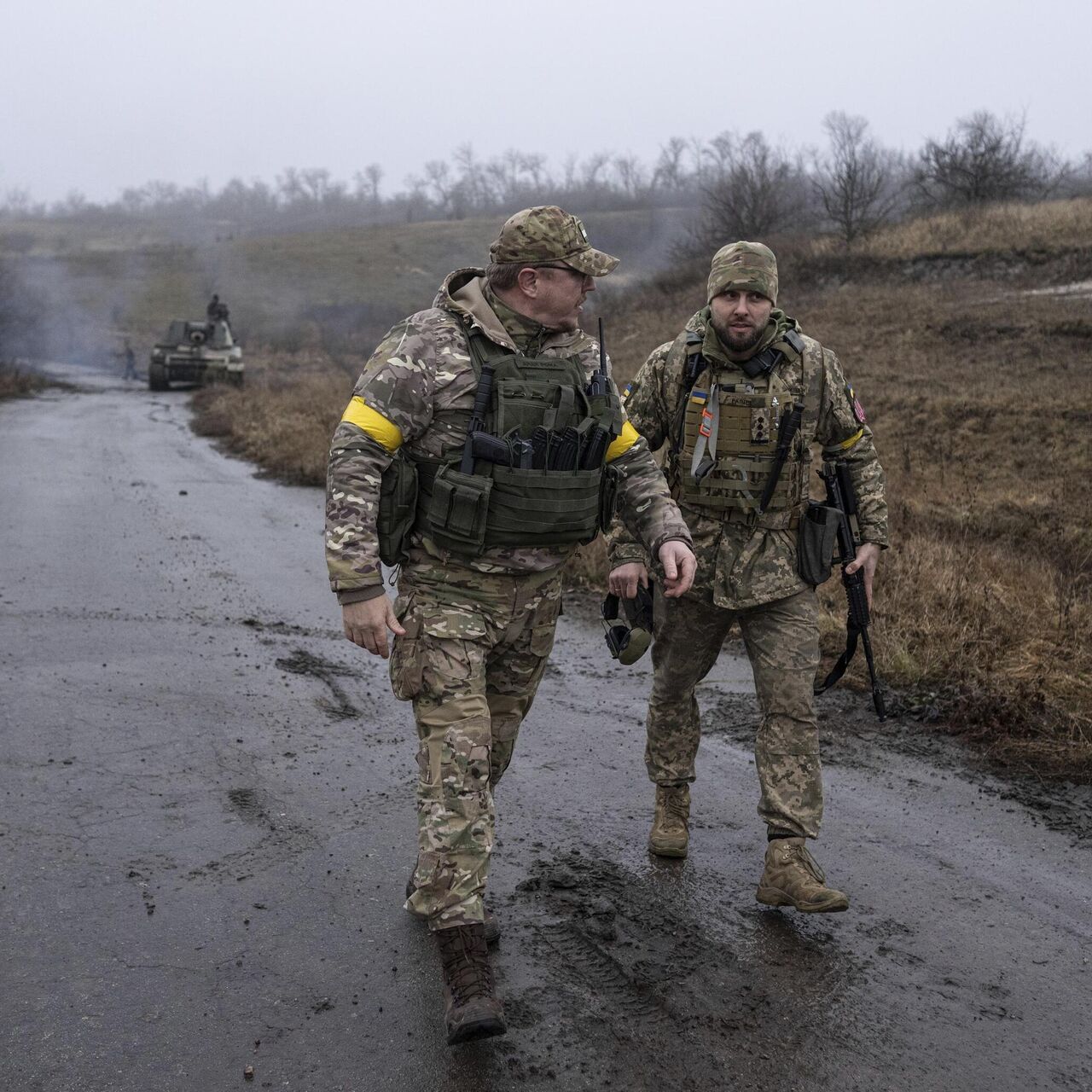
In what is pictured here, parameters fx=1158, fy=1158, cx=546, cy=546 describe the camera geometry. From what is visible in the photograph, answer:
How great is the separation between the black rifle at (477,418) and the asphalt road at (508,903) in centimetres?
138

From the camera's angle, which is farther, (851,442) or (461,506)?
(851,442)

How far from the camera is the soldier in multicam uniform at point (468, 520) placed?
3.02 meters

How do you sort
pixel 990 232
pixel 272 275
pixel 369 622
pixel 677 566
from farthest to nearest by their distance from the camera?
pixel 272 275, pixel 990 232, pixel 677 566, pixel 369 622

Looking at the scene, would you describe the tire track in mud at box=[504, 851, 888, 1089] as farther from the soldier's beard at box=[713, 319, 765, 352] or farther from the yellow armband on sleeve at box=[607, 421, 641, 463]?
the soldier's beard at box=[713, 319, 765, 352]

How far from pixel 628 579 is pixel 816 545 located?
2.13ft

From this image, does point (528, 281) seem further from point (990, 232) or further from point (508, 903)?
point (990, 232)

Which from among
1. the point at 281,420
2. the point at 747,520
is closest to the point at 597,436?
the point at 747,520

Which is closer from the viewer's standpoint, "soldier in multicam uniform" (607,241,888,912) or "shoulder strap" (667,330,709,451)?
"soldier in multicam uniform" (607,241,888,912)

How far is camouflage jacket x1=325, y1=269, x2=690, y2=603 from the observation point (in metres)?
3.05

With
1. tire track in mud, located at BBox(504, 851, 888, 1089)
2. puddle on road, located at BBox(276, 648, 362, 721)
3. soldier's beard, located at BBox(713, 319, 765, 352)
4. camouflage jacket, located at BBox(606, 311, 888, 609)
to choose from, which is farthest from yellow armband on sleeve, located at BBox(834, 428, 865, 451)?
puddle on road, located at BBox(276, 648, 362, 721)

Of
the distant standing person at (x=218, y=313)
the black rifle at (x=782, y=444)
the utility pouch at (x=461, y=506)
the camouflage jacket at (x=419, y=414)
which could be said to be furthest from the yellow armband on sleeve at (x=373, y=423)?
the distant standing person at (x=218, y=313)

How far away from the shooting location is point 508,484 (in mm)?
3158

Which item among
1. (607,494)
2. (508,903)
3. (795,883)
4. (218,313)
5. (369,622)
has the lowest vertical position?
(218,313)

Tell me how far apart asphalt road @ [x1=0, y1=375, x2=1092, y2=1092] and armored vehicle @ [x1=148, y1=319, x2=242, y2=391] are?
26.4 metres
